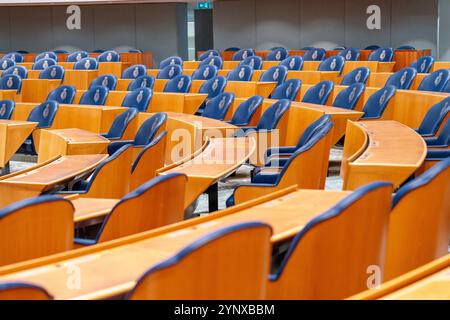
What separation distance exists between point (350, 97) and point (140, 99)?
2445mm

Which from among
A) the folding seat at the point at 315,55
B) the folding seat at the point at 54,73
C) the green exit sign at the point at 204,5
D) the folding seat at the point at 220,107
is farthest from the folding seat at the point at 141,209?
the green exit sign at the point at 204,5

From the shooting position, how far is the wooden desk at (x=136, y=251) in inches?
102

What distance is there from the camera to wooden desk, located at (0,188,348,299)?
2.59 metres

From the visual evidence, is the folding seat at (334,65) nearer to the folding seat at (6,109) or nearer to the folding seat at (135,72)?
the folding seat at (135,72)

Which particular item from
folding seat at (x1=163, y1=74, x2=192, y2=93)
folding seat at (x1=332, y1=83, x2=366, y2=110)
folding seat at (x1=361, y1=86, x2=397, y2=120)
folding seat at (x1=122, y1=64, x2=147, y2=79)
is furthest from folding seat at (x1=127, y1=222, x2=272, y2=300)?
folding seat at (x1=122, y1=64, x2=147, y2=79)

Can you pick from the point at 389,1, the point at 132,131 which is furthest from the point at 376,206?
the point at 389,1

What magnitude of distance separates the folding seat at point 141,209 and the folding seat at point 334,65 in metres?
9.59

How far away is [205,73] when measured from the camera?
1286 centimetres

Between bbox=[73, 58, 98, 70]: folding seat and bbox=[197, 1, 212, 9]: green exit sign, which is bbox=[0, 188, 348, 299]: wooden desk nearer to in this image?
bbox=[73, 58, 98, 70]: folding seat

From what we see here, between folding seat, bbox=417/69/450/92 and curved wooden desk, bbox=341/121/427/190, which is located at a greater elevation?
folding seat, bbox=417/69/450/92

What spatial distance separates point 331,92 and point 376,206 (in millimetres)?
6685

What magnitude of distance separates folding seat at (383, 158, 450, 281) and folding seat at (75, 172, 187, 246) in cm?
102

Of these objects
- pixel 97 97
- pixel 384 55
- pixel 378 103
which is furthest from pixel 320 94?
pixel 384 55

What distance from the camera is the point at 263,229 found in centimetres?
240
